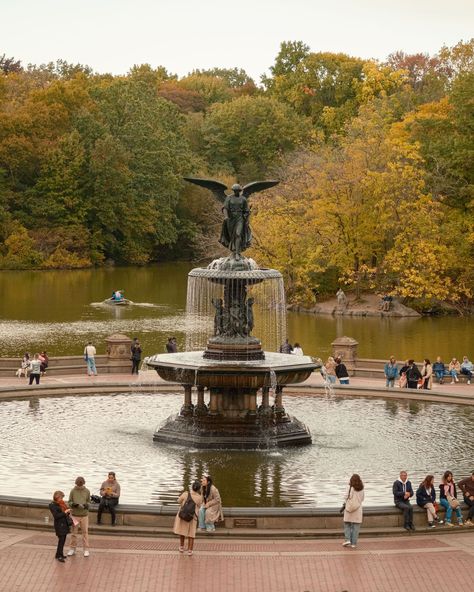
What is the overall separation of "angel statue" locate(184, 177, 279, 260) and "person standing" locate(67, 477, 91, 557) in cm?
1086

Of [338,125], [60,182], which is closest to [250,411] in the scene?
[60,182]

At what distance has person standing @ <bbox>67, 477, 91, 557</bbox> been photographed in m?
22.1

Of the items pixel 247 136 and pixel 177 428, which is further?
pixel 247 136

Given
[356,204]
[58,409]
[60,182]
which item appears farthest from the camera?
[60,182]

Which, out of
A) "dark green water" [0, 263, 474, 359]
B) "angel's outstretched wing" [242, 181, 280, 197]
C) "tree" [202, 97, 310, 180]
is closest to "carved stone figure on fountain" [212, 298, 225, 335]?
"angel's outstretched wing" [242, 181, 280, 197]

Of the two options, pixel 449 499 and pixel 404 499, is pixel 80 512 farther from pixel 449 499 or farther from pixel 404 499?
pixel 449 499

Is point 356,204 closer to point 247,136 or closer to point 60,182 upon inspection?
point 60,182

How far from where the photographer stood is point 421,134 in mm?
82812

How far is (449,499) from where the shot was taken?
24.2 metres

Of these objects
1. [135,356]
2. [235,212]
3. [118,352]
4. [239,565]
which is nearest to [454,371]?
[135,356]

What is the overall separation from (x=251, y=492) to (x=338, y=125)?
321 ft

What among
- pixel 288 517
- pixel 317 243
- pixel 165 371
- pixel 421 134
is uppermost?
pixel 421 134

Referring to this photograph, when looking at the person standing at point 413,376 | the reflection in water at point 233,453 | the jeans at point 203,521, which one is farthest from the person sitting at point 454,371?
the jeans at point 203,521

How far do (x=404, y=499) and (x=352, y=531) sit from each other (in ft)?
5.27
